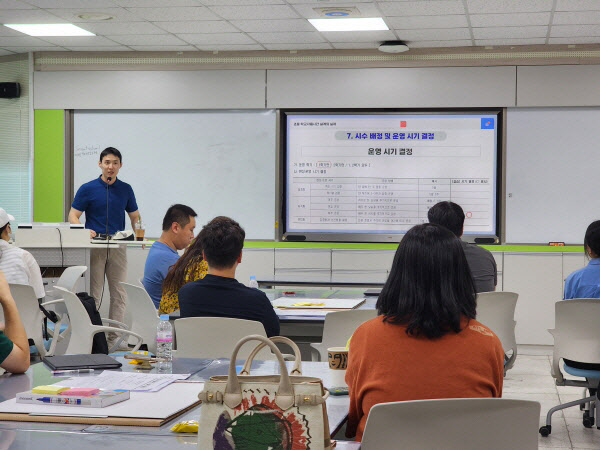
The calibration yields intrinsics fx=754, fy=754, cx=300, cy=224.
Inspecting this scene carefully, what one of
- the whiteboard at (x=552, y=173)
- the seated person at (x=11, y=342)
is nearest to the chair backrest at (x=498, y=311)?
the seated person at (x=11, y=342)

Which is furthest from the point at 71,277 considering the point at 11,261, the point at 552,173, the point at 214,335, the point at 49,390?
the point at 552,173

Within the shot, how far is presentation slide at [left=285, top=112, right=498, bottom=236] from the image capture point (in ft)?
25.8

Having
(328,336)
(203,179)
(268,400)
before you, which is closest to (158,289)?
(328,336)

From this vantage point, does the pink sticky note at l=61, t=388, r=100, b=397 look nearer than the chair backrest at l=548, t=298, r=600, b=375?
Yes

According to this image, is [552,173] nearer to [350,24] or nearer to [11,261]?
[350,24]

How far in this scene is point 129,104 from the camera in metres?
8.34

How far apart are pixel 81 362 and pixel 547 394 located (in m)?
4.20

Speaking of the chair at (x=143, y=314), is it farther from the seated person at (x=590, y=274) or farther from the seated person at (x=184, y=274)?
the seated person at (x=590, y=274)

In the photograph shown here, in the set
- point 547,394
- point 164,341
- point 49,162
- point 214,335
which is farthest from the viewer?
point 49,162

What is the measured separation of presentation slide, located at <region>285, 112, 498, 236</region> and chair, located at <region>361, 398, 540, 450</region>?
21.1 feet

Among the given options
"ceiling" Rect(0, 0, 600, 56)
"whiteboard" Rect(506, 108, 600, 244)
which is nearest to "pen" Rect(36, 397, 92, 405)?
"ceiling" Rect(0, 0, 600, 56)

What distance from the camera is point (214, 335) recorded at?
3.00 metres

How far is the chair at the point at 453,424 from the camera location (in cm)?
152

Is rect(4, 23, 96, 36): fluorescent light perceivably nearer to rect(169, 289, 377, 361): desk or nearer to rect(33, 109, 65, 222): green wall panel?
rect(33, 109, 65, 222): green wall panel
